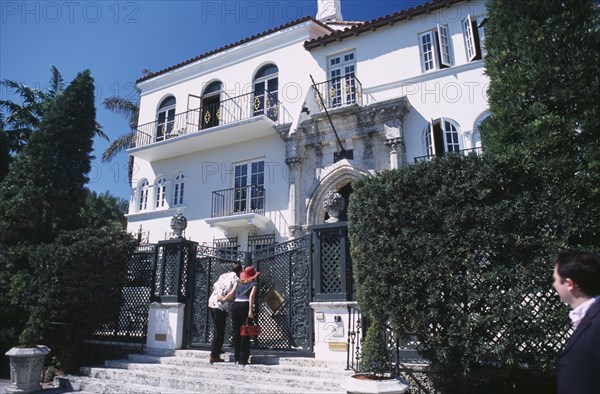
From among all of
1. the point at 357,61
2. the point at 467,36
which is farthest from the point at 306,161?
the point at 467,36

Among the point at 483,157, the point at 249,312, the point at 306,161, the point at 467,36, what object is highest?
the point at 467,36

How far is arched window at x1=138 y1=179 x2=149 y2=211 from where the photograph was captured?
17734 millimetres

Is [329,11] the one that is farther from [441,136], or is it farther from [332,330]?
[332,330]

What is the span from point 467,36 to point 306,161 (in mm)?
6555

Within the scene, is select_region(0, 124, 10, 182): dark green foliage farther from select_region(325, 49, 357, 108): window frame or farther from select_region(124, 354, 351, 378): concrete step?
select_region(325, 49, 357, 108): window frame

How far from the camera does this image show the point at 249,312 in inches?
273

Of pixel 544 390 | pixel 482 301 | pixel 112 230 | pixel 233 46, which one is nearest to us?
pixel 482 301

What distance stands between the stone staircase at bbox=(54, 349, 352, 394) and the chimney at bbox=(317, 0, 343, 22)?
624 inches

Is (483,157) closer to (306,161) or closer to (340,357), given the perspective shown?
(340,357)

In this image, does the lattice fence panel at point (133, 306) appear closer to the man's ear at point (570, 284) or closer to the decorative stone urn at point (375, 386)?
the decorative stone urn at point (375, 386)

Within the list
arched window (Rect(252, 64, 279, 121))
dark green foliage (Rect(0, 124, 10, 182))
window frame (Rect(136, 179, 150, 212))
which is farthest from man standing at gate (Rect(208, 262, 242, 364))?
window frame (Rect(136, 179, 150, 212))

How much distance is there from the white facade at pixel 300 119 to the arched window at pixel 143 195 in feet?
0.17

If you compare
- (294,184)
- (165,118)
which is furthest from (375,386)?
(165,118)

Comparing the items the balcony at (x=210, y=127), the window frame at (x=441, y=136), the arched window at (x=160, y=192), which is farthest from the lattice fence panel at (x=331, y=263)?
the arched window at (x=160, y=192)
